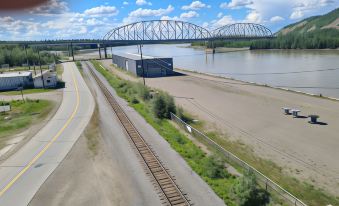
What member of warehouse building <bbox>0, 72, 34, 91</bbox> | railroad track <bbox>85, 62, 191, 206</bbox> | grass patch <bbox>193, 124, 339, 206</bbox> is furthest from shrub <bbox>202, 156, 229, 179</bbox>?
warehouse building <bbox>0, 72, 34, 91</bbox>

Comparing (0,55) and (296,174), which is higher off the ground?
(0,55)

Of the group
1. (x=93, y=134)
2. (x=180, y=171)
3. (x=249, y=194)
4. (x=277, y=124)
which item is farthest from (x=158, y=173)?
(x=277, y=124)

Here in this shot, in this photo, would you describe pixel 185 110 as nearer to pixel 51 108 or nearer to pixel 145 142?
pixel 145 142

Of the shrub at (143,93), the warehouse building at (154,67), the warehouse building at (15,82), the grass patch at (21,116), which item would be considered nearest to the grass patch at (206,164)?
the shrub at (143,93)

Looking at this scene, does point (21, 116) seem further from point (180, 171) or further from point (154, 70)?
point (154, 70)

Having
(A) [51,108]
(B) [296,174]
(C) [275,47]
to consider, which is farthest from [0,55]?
(C) [275,47]

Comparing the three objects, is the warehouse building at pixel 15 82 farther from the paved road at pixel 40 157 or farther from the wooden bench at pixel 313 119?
the wooden bench at pixel 313 119
